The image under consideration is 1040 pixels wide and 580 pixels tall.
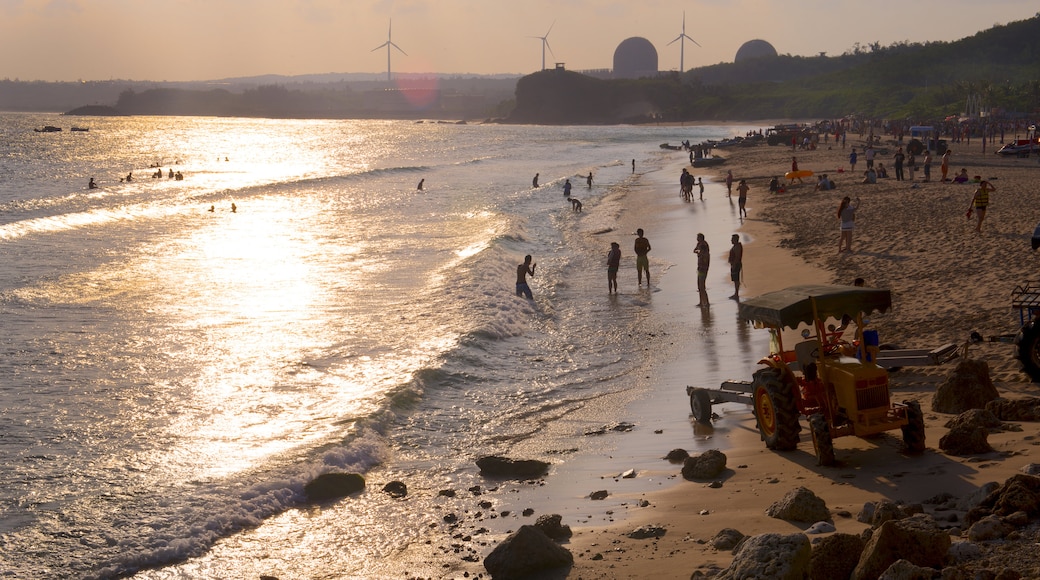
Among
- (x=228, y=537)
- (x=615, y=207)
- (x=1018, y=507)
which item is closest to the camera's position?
(x=1018, y=507)

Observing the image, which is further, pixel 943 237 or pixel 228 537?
pixel 943 237

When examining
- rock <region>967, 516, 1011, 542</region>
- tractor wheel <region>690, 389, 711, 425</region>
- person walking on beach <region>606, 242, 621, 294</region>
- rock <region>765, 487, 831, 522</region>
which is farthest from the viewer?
person walking on beach <region>606, 242, 621, 294</region>

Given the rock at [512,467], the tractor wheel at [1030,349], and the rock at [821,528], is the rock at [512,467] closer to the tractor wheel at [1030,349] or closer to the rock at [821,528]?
the rock at [821,528]

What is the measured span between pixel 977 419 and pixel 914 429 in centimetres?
63

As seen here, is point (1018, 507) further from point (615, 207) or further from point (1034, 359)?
point (615, 207)

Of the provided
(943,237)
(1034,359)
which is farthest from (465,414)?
(943,237)

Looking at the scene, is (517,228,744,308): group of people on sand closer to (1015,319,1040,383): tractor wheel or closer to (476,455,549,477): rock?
(1015,319,1040,383): tractor wheel

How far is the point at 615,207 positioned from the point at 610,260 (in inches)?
881

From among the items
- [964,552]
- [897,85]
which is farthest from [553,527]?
[897,85]

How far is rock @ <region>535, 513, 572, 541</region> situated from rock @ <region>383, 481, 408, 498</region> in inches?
85.0

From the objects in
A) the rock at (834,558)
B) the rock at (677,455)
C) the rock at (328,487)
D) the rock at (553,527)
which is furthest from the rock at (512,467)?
the rock at (834,558)

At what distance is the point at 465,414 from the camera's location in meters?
13.4

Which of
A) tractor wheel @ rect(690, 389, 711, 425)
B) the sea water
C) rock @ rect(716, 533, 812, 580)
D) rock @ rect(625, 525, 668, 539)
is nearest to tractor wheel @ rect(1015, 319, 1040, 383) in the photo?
tractor wheel @ rect(690, 389, 711, 425)

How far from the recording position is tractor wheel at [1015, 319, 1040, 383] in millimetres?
11031
